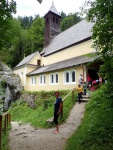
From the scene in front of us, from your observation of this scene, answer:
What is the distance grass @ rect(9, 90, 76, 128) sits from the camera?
11.5 metres

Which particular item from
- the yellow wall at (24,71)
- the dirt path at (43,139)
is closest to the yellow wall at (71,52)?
the yellow wall at (24,71)

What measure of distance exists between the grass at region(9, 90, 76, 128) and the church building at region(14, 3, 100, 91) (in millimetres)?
3053

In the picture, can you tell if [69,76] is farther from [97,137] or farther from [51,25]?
[51,25]

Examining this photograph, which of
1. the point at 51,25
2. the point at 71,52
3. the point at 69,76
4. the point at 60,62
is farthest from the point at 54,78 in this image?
the point at 51,25

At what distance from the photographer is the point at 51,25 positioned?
35031mm

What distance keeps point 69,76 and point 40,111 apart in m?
6.98

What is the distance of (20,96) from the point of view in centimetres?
2667

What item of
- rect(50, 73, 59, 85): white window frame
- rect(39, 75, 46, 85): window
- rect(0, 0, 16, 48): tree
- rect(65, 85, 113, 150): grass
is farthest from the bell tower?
rect(0, 0, 16, 48): tree

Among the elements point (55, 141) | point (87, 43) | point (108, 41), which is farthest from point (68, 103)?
point (87, 43)

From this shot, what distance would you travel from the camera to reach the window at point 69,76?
20331 millimetres

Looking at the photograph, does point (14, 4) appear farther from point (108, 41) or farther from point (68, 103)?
point (68, 103)

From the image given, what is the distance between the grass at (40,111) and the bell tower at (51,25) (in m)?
15.8

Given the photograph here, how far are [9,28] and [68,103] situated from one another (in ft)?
28.3

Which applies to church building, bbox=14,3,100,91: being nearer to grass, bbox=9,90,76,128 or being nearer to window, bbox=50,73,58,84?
window, bbox=50,73,58,84
